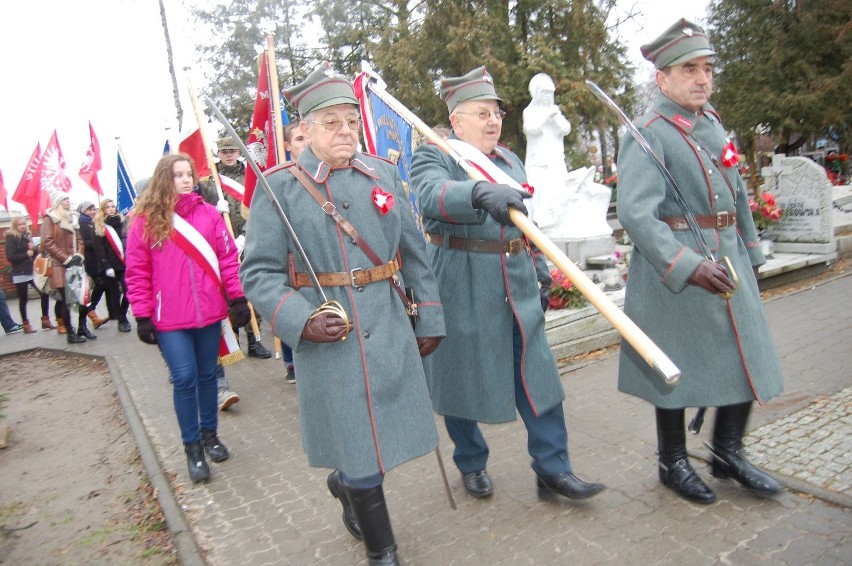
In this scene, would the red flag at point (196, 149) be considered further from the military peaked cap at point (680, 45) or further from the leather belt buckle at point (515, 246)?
the military peaked cap at point (680, 45)

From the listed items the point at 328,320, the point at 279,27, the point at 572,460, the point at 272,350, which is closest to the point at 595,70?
the point at 279,27

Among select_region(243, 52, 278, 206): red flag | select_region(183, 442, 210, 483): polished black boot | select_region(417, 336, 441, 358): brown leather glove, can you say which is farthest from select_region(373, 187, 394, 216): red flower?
select_region(243, 52, 278, 206): red flag

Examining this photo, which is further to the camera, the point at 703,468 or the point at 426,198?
the point at 703,468

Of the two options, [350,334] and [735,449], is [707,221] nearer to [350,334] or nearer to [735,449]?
[735,449]

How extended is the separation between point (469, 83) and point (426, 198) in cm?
61

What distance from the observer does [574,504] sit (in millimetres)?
3340

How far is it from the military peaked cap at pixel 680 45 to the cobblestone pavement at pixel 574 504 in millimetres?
2001

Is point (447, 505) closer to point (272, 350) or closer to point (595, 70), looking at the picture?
point (272, 350)

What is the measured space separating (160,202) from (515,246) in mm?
2174

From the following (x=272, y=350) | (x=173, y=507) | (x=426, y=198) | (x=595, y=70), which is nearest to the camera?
(x=426, y=198)

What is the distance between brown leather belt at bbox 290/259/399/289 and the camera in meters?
2.66

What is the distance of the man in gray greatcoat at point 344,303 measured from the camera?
2.61m

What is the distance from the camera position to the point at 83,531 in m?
3.88

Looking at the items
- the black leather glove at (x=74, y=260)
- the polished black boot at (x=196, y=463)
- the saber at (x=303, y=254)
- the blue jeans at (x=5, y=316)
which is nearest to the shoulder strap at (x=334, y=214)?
the saber at (x=303, y=254)
